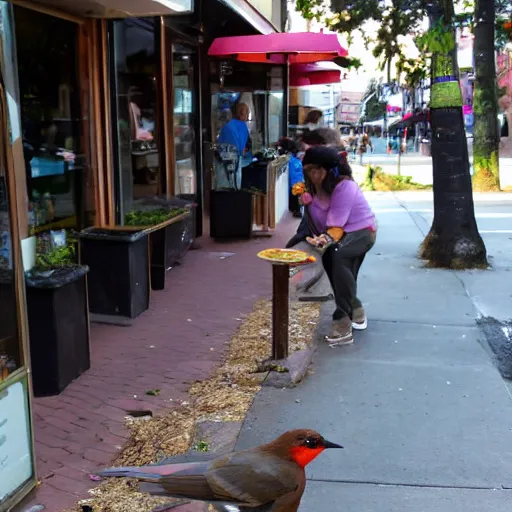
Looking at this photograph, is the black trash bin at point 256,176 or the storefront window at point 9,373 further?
the black trash bin at point 256,176

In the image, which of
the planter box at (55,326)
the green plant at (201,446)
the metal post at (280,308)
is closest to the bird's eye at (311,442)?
the green plant at (201,446)

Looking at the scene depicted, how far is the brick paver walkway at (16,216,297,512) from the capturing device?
3.54m

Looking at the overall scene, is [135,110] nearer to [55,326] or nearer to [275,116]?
[55,326]

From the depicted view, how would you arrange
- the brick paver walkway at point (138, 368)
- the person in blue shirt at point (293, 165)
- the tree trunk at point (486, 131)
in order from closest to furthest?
the brick paver walkway at point (138, 368), the person in blue shirt at point (293, 165), the tree trunk at point (486, 131)

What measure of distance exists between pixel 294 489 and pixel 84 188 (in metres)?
4.22

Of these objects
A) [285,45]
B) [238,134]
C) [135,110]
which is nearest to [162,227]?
[135,110]

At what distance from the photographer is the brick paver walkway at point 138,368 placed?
11.6 ft

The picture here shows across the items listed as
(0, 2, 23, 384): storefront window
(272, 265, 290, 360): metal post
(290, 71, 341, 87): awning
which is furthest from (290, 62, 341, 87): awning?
(0, 2, 23, 384): storefront window

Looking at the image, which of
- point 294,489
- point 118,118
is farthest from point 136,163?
point 294,489

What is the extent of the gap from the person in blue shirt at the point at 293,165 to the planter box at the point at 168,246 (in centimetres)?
433

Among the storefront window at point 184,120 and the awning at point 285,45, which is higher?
the awning at point 285,45

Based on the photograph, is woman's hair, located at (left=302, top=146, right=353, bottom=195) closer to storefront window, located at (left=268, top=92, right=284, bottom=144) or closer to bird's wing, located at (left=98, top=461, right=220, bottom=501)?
bird's wing, located at (left=98, top=461, right=220, bottom=501)

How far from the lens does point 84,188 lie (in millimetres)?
6273

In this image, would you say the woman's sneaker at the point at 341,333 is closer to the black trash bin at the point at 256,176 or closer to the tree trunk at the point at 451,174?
the tree trunk at the point at 451,174
